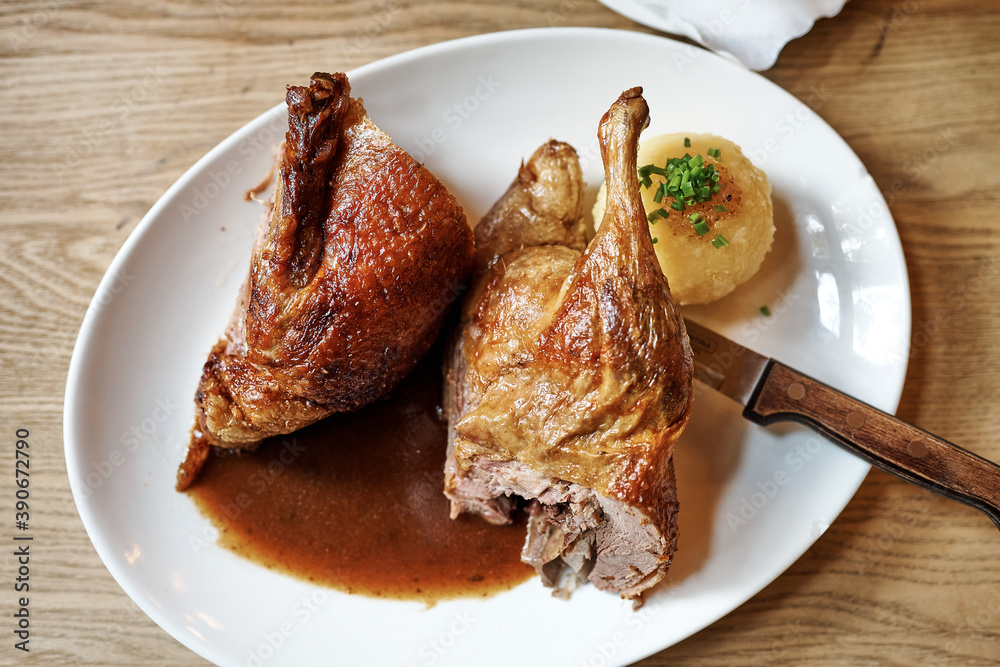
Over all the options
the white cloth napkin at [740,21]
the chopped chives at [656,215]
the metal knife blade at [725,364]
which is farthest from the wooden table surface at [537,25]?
the chopped chives at [656,215]

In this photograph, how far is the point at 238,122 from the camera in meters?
3.00

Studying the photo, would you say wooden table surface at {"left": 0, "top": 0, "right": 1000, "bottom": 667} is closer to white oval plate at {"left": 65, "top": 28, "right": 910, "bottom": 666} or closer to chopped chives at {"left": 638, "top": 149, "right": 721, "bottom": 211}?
white oval plate at {"left": 65, "top": 28, "right": 910, "bottom": 666}

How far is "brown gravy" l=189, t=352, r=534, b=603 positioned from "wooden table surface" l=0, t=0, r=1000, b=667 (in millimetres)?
676

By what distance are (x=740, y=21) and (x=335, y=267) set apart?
6.97 ft

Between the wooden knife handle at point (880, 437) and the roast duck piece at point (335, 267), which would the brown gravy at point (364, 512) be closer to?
the roast duck piece at point (335, 267)

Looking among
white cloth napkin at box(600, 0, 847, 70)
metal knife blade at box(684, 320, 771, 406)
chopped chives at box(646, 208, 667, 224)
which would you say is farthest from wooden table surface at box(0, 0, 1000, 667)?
chopped chives at box(646, 208, 667, 224)

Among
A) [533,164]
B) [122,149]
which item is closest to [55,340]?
[122,149]

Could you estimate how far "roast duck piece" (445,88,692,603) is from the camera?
6.88 feet

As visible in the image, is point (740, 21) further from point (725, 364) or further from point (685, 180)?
point (725, 364)

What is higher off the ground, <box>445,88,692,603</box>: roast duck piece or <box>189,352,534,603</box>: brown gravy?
<box>445,88,692,603</box>: roast duck piece

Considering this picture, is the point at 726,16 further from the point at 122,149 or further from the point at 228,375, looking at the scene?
the point at 122,149

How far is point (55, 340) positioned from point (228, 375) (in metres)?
1.12

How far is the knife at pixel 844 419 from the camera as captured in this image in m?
2.48

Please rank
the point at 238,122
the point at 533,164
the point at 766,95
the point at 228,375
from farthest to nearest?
the point at 238,122 < the point at 766,95 < the point at 533,164 < the point at 228,375
